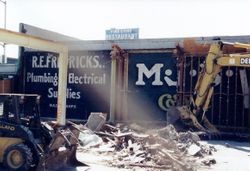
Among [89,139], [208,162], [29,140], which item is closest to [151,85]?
[89,139]

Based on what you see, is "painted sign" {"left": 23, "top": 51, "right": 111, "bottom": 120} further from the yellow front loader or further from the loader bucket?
the yellow front loader

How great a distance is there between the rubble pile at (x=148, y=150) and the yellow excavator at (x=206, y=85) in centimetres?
214

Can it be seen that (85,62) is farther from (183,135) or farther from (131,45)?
(183,135)

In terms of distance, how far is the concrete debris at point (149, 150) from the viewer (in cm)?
962

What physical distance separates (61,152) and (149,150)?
271 cm

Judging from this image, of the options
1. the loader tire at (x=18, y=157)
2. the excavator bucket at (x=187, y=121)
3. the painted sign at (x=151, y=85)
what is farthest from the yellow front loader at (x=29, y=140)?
the painted sign at (x=151, y=85)

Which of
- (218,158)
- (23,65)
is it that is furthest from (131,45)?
(218,158)

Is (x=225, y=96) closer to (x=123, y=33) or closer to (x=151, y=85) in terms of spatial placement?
(x=151, y=85)

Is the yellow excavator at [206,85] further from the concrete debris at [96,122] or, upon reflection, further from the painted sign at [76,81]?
the painted sign at [76,81]

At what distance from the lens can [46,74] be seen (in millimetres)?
20609

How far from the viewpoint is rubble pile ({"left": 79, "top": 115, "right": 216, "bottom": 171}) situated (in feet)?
31.7

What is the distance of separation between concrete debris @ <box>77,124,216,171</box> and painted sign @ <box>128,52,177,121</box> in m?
4.82

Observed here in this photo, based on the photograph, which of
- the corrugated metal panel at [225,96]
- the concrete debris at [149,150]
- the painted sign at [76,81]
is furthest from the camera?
the painted sign at [76,81]

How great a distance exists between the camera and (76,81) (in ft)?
65.6
